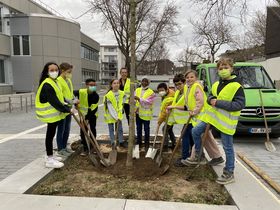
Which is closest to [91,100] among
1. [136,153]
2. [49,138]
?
[49,138]

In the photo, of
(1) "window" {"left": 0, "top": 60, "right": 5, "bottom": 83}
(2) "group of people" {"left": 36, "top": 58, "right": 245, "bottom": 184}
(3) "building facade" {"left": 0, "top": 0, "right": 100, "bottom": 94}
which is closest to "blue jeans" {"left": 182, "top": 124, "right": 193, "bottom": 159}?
(2) "group of people" {"left": 36, "top": 58, "right": 245, "bottom": 184}

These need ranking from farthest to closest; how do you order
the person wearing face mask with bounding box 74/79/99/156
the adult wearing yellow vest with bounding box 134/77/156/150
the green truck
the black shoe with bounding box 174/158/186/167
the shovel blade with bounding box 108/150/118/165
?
the green truck, the adult wearing yellow vest with bounding box 134/77/156/150, the person wearing face mask with bounding box 74/79/99/156, the shovel blade with bounding box 108/150/118/165, the black shoe with bounding box 174/158/186/167

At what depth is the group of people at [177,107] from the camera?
13.9 feet

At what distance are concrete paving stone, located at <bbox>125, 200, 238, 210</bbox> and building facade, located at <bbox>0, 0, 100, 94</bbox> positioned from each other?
20063 millimetres

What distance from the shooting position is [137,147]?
6.31 meters

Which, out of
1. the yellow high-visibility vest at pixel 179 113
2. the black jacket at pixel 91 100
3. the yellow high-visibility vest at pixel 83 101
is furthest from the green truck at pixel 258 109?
the yellow high-visibility vest at pixel 83 101

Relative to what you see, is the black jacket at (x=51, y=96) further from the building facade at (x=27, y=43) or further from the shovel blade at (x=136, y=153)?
the building facade at (x=27, y=43)

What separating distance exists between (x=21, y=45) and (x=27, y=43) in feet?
2.10

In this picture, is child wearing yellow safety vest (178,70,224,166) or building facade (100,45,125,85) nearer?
child wearing yellow safety vest (178,70,224,166)

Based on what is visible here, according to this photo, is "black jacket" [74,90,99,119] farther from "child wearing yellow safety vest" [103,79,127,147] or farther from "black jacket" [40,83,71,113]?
"black jacket" [40,83,71,113]

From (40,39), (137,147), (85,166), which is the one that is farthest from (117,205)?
(40,39)

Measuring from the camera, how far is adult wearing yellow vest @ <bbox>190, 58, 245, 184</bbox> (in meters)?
4.12

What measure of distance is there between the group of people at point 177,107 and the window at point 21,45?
1952cm

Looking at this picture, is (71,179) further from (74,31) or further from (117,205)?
(74,31)
